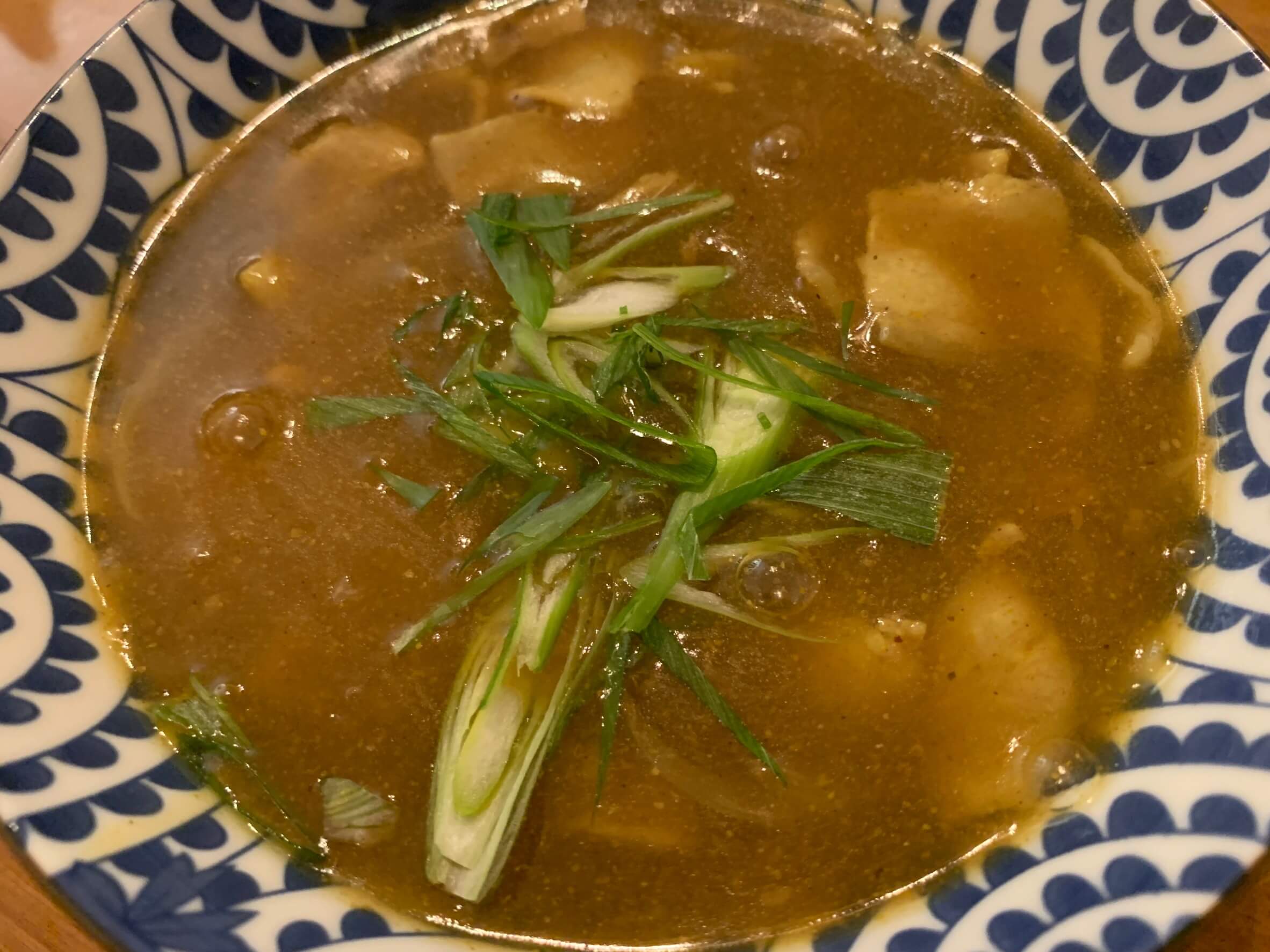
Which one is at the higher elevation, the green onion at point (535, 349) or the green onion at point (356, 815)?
the green onion at point (535, 349)

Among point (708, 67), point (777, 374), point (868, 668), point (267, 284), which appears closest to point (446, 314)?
point (267, 284)

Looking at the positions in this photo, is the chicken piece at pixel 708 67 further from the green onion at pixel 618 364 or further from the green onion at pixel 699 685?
the green onion at pixel 699 685

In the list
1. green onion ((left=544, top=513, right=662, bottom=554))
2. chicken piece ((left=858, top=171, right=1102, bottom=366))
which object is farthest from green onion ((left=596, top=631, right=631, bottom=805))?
chicken piece ((left=858, top=171, right=1102, bottom=366))

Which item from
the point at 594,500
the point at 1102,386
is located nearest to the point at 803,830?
the point at 594,500

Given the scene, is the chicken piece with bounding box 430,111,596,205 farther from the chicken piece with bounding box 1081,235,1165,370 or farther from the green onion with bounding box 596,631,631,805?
the chicken piece with bounding box 1081,235,1165,370

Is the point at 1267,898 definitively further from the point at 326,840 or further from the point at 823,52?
the point at 823,52

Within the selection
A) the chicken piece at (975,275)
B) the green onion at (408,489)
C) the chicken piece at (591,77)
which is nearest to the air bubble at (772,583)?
the chicken piece at (975,275)
